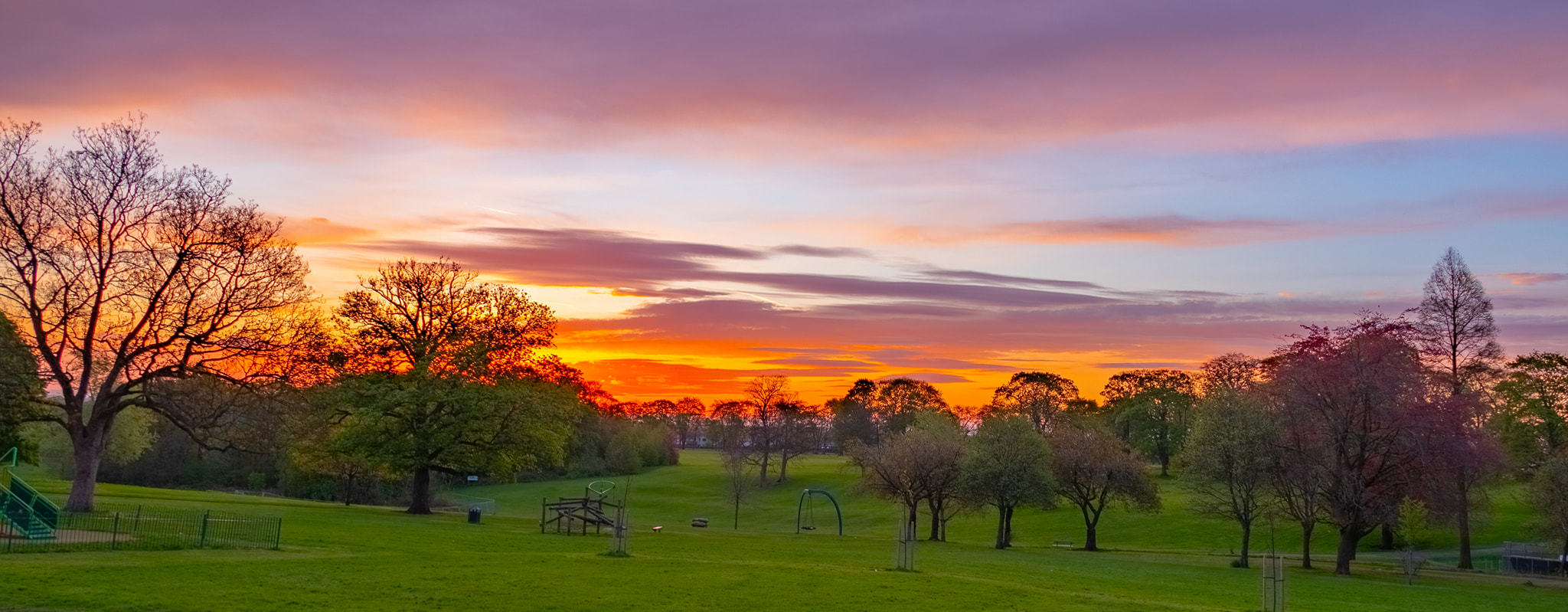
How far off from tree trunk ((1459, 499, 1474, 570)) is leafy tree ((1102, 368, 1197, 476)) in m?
58.0

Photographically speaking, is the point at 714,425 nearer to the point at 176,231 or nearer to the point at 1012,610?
the point at 176,231

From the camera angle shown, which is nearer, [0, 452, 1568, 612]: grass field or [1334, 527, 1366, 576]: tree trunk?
[0, 452, 1568, 612]: grass field

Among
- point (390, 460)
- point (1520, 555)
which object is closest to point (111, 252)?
point (390, 460)

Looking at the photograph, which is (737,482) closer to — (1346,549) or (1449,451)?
(1346,549)

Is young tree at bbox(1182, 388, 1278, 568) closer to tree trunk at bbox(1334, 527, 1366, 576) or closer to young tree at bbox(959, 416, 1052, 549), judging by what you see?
tree trunk at bbox(1334, 527, 1366, 576)

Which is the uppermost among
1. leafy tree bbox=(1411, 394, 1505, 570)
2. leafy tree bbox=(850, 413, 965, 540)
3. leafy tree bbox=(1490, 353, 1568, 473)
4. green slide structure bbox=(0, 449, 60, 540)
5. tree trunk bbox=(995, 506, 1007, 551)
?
leafy tree bbox=(1490, 353, 1568, 473)

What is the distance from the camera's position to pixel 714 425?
171 m

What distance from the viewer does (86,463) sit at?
46.4 metres

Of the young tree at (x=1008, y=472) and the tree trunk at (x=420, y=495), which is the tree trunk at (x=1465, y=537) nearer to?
the young tree at (x=1008, y=472)

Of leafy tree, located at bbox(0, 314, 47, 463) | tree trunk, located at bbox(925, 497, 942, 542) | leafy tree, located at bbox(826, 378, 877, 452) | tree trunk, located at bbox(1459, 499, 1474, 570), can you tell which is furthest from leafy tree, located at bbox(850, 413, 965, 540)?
leafy tree, located at bbox(826, 378, 877, 452)

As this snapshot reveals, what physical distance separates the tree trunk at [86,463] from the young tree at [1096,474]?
184ft

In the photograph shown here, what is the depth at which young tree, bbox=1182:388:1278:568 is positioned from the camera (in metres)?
58.8

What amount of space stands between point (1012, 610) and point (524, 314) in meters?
47.0

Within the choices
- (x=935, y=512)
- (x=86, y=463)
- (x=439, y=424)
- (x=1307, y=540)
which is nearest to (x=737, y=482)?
(x=935, y=512)
